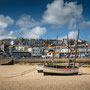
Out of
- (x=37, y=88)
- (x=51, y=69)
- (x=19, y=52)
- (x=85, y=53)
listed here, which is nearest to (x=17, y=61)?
(x=19, y=52)

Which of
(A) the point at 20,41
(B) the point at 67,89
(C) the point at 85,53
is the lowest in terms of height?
(B) the point at 67,89

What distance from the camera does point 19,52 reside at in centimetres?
7531

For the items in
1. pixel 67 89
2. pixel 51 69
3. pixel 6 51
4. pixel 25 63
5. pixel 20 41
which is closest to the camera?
pixel 67 89

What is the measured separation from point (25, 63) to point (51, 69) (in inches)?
1105

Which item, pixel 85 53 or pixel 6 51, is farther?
pixel 6 51

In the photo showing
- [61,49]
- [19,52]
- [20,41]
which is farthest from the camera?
[20,41]

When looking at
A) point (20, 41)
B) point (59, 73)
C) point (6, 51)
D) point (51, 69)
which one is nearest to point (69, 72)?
point (59, 73)

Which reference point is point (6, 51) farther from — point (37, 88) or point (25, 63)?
point (37, 88)

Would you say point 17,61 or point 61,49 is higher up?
point 61,49

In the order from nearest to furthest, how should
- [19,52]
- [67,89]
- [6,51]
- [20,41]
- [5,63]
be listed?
1. [67,89]
2. [5,63]
3. [19,52]
4. [6,51]
5. [20,41]

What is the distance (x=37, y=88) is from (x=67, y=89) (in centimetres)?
404

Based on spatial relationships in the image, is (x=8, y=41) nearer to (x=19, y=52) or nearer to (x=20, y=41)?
(x=20, y=41)

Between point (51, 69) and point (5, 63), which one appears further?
point (5, 63)

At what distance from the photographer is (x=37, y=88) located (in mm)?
15656
